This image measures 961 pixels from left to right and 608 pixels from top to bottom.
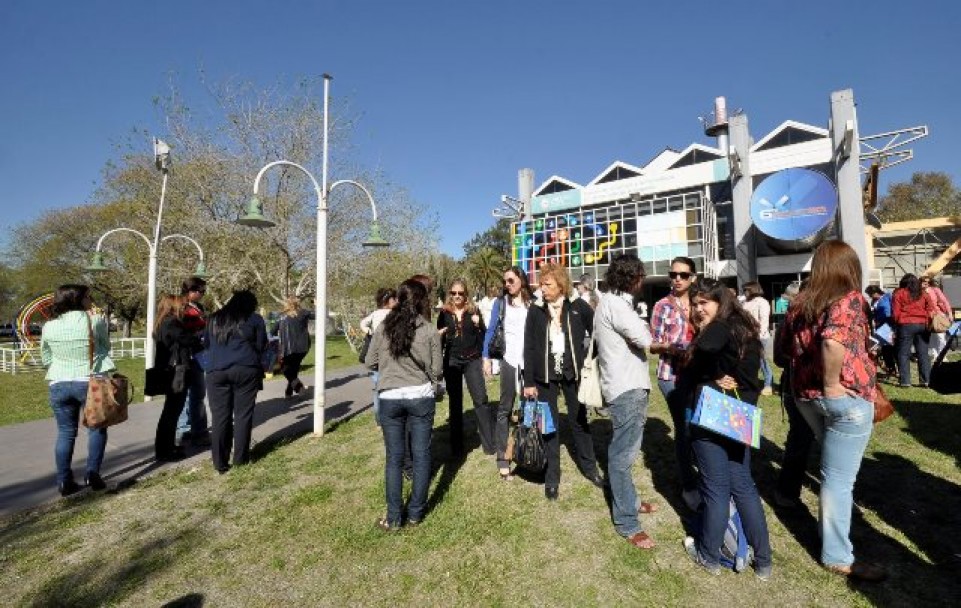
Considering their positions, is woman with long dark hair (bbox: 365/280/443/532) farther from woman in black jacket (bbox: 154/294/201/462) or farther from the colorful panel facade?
the colorful panel facade

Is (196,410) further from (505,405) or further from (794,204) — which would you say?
(794,204)

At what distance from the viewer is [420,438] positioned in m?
3.46

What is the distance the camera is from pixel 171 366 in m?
5.18

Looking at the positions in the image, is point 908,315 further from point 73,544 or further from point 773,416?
point 73,544

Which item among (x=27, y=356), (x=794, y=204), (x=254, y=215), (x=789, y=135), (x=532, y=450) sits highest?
(x=789, y=135)

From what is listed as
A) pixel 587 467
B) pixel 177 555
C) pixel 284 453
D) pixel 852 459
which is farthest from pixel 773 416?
pixel 177 555

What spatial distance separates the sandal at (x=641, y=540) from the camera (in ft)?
10.2

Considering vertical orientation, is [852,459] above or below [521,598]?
above

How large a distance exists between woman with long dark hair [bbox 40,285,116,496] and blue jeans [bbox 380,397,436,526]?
2833 mm

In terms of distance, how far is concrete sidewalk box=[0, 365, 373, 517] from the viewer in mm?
4517

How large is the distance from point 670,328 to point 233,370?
4.05 m

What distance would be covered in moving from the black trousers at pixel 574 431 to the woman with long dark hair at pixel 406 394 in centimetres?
94

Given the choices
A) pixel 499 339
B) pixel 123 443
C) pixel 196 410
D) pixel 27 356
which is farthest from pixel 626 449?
pixel 27 356

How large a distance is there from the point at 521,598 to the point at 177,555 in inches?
94.1
